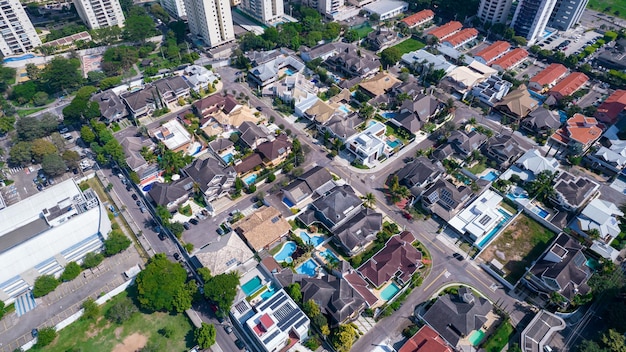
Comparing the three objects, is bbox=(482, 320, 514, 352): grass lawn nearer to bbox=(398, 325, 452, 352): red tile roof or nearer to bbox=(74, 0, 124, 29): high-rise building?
bbox=(398, 325, 452, 352): red tile roof

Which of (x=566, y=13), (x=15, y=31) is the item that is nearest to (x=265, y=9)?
(x=15, y=31)

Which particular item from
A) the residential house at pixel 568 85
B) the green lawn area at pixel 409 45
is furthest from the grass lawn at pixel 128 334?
the residential house at pixel 568 85

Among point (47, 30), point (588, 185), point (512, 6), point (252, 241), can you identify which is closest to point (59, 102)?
point (47, 30)

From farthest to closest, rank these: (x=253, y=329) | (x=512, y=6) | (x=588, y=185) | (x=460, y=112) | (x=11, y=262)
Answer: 1. (x=512, y=6)
2. (x=460, y=112)
3. (x=588, y=185)
4. (x=11, y=262)
5. (x=253, y=329)

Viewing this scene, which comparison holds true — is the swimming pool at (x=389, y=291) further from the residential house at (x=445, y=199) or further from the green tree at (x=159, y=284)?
the green tree at (x=159, y=284)

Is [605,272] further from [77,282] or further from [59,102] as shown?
[59,102]

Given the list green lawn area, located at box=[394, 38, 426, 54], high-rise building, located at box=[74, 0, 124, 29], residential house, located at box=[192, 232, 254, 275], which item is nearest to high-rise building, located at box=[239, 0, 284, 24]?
high-rise building, located at box=[74, 0, 124, 29]
